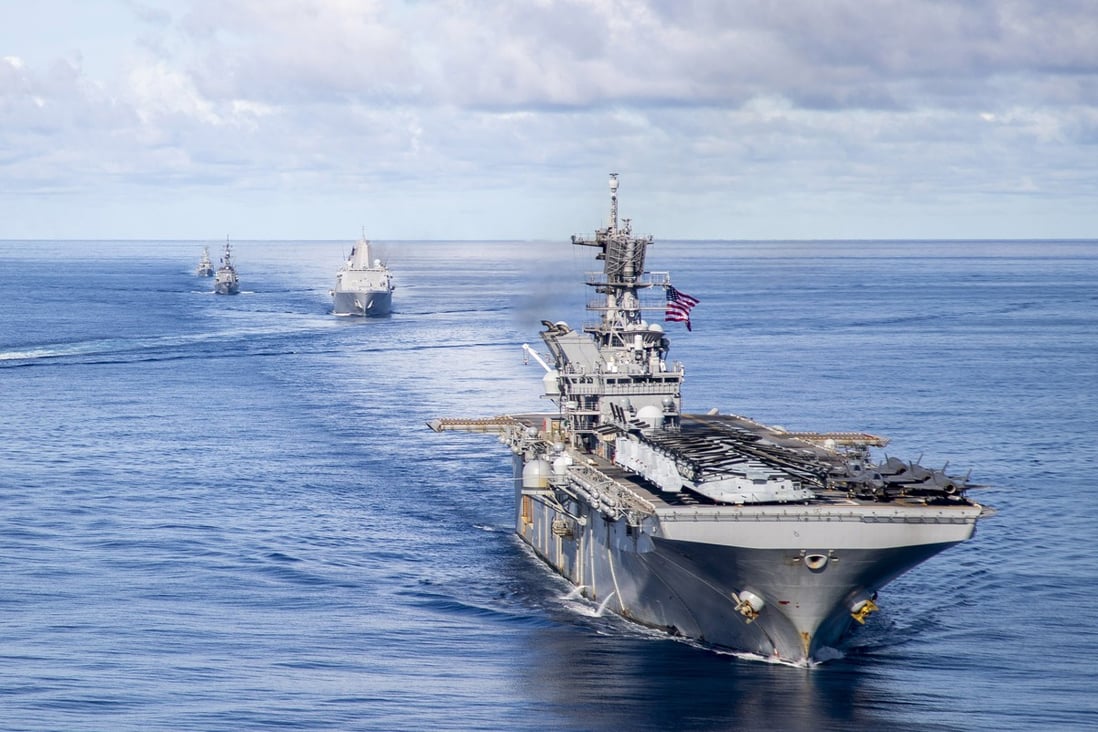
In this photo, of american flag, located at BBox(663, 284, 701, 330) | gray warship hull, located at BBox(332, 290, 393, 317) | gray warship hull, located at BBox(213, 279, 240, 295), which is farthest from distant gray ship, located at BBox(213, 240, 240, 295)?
american flag, located at BBox(663, 284, 701, 330)

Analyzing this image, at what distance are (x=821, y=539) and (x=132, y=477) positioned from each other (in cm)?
3158

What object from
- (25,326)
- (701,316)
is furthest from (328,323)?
(701,316)

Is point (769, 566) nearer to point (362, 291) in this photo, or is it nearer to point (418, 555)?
point (418, 555)

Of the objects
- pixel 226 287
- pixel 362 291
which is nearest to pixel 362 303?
pixel 362 291

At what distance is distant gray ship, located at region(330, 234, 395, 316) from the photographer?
122 metres

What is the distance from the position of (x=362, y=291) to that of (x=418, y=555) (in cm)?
8095

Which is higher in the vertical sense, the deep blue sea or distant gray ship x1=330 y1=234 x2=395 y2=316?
distant gray ship x1=330 y1=234 x2=395 y2=316

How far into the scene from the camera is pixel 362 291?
402 ft

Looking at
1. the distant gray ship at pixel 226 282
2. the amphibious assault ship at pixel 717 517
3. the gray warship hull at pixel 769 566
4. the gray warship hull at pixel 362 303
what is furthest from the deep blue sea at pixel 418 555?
the distant gray ship at pixel 226 282

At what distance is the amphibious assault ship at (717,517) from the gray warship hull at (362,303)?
260 feet

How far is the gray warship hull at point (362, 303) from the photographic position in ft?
401

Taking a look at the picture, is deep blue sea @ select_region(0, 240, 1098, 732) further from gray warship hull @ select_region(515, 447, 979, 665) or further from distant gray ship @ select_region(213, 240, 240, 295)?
distant gray ship @ select_region(213, 240, 240, 295)

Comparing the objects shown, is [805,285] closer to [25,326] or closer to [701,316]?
[701,316]

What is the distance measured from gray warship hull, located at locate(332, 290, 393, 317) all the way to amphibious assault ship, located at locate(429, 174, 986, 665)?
260ft
